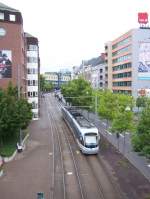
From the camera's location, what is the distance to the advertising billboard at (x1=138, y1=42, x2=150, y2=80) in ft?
325

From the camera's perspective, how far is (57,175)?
34.4 meters

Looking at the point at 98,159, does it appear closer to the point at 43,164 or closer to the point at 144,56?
the point at 43,164

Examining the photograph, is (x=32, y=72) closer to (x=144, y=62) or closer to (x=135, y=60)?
(x=135, y=60)

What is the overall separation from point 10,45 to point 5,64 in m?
4.18

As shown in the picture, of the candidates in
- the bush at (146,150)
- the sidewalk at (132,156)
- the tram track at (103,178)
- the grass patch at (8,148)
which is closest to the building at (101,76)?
the sidewalk at (132,156)

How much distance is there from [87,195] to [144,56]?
76.5m

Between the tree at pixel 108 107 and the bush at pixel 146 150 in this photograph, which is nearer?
the bush at pixel 146 150

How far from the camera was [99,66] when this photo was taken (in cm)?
15288

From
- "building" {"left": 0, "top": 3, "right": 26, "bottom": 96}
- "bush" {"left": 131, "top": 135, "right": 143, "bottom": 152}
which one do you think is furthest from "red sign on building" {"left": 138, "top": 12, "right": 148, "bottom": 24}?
"bush" {"left": 131, "top": 135, "right": 143, "bottom": 152}

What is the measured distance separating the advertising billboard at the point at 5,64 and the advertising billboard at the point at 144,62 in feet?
155

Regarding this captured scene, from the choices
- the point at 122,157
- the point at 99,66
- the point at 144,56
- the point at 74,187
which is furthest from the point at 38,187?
the point at 99,66

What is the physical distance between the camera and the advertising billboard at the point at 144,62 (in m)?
99.1

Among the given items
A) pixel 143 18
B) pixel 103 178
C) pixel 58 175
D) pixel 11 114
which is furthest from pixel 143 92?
pixel 58 175

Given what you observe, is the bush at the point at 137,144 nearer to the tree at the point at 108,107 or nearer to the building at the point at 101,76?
the tree at the point at 108,107
